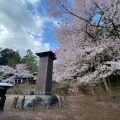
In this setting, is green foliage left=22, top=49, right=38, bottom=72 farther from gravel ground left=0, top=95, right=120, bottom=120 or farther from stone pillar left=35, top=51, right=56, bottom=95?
gravel ground left=0, top=95, right=120, bottom=120

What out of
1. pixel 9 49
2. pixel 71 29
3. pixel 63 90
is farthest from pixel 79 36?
pixel 9 49

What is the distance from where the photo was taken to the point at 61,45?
12164 mm

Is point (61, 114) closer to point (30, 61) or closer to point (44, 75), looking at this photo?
point (44, 75)

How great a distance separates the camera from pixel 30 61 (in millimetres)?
43000

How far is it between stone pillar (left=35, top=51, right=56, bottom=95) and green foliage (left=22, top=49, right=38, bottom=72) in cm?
2920

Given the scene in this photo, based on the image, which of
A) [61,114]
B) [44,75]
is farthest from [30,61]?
[61,114]

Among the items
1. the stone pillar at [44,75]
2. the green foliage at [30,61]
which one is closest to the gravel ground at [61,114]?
the stone pillar at [44,75]

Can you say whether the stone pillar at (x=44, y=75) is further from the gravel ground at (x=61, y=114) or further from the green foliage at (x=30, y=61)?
the green foliage at (x=30, y=61)

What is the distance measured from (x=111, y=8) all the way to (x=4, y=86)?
8.17 metres

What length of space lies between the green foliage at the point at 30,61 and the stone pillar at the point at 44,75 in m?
29.2

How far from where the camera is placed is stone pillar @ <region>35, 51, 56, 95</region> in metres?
12.2

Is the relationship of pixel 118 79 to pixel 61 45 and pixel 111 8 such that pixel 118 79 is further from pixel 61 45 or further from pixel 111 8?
pixel 111 8

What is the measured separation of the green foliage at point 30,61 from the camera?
4191 cm

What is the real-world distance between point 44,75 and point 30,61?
31541 mm
